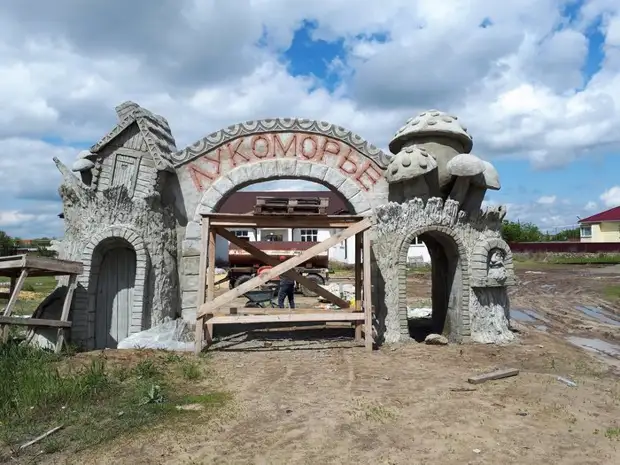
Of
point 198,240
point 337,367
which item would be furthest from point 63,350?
point 337,367

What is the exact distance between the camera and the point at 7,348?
799 centimetres

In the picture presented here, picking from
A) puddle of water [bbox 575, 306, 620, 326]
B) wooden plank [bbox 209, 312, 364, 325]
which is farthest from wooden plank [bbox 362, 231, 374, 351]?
puddle of water [bbox 575, 306, 620, 326]

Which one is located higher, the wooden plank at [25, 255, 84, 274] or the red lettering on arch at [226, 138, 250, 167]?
the red lettering on arch at [226, 138, 250, 167]

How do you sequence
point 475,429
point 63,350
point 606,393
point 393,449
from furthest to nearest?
1. point 63,350
2. point 606,393
3. point 475,429
4. point 393,449

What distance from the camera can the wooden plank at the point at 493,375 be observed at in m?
7.22

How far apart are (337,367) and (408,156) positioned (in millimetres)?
4393

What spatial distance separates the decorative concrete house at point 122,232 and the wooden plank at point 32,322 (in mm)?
780

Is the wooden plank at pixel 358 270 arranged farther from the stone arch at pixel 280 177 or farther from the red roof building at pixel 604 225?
the red roof building at pixel 604 225

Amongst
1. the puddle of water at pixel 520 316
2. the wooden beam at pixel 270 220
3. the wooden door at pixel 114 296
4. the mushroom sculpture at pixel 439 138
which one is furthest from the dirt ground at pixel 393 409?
the puddle of water at pixel 520 316

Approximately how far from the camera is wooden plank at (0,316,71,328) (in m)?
8.11

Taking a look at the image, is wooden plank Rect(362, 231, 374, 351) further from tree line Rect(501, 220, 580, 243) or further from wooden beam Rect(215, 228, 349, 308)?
tree line Rect(501, 220, 580, 243)

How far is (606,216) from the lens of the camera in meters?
49.1

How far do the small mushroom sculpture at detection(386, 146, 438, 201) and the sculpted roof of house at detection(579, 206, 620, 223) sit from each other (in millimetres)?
45797

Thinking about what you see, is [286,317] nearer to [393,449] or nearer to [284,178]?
[284,178]
